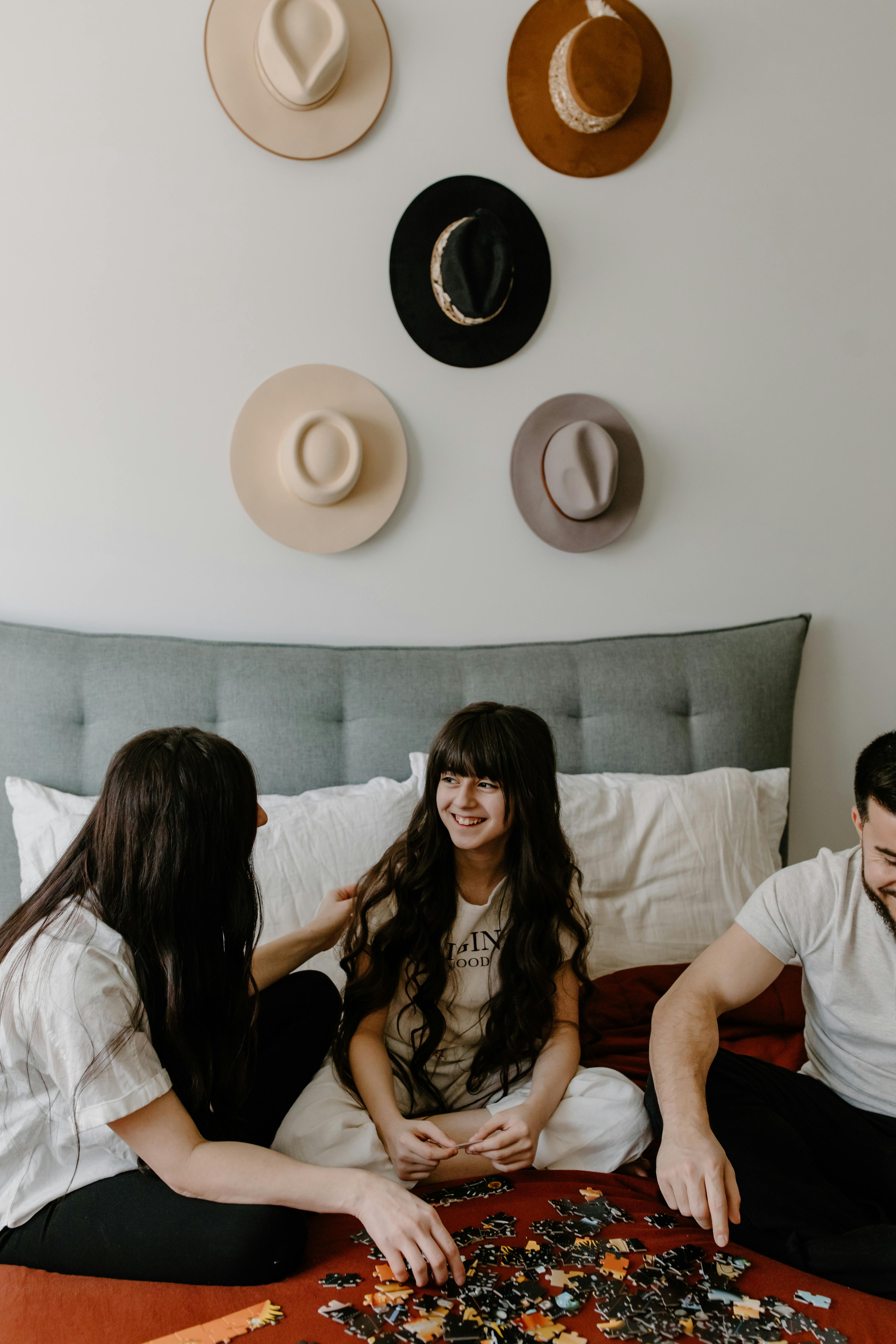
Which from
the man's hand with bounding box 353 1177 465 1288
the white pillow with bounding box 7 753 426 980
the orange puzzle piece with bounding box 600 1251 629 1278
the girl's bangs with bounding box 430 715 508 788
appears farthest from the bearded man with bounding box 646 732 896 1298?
the white pillow with bounding box 7 753 426 980

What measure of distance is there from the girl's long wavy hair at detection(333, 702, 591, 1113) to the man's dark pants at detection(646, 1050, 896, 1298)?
0.23 metres

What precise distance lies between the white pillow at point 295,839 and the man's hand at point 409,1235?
592 mm

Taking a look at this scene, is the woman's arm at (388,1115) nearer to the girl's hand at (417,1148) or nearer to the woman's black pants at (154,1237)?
the girl's hand at (417,1148)

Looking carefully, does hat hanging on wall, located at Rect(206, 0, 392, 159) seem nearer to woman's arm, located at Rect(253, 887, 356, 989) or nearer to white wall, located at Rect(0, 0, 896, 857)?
white wall, located at Rect(0, 0, 896, 857)

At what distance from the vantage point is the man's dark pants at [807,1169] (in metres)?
1.04

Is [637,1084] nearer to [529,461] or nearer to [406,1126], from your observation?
[406,1126]

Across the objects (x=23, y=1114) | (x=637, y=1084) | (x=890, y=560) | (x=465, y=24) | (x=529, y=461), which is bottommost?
(x=637, y=1084)

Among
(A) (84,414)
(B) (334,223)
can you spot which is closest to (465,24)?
(B) (334,223)

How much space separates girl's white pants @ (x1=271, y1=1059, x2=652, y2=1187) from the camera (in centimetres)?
122

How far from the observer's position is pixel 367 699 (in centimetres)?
196

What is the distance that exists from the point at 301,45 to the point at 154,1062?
202 cm

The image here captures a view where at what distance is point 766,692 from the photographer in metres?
2.15

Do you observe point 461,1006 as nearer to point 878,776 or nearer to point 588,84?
point 878,776

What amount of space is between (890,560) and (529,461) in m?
1.09
